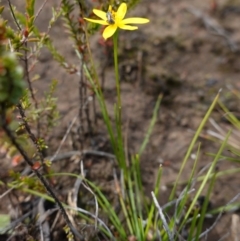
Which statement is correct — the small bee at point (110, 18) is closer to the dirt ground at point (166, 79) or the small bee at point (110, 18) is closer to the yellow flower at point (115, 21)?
the yellow flower at point (115, 21)

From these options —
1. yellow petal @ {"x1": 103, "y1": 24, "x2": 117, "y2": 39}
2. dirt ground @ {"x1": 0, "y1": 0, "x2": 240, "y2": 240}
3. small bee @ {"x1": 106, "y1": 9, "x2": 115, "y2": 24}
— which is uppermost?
small bee @ {"x1": 106, "y1": 9, "x2": 115, "y2": 24}

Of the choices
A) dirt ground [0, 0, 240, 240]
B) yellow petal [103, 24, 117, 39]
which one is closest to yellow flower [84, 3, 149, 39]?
yellow petal [103, 24, 117, 39]

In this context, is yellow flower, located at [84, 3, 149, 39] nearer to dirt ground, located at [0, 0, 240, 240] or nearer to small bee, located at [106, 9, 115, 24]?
small bee, located at [106, 9, 115, 24]

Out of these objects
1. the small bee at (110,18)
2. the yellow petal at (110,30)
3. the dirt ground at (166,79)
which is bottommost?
the dirt ground at (166,79)

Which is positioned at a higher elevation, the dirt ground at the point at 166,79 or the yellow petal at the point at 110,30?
the yellow petal at the point at 110,30

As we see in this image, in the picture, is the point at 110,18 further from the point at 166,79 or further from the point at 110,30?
the point at 166,79

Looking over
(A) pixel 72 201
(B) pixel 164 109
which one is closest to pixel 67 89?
(B) pixel 164 109

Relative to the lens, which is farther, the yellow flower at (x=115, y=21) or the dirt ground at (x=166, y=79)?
the dirt ground at (x=166, y=79)

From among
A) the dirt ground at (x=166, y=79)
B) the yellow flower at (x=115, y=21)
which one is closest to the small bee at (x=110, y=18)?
the yellow flower at (x=115, y=21)

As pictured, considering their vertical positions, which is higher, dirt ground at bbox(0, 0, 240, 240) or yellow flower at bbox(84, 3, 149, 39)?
yellow flower at bbox(84, 3, 149, 39)
